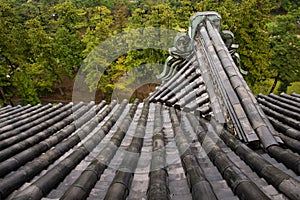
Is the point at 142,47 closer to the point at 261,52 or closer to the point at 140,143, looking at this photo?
the point at 261,52

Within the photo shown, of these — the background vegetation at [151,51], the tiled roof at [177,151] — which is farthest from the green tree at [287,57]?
the tiled roof at [177,151]

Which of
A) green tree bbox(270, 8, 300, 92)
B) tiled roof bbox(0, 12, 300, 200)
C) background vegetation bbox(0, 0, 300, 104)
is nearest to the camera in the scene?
tiled roof bbox(0, 12, 300, 200)

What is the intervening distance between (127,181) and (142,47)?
24.0 meters

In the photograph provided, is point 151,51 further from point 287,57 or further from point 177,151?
point 177,151

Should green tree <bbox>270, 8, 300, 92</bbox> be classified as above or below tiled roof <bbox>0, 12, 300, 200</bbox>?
above

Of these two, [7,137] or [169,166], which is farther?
[7,137]

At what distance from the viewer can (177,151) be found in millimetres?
4750

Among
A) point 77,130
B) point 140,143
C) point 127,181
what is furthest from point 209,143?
point 77,130

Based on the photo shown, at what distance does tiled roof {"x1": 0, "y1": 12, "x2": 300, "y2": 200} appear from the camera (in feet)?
11.1

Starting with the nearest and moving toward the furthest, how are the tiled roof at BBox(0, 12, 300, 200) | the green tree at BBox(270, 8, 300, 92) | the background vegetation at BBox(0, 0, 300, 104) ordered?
1. the tiled roof at BBox(0, 12, 300, 200)
2. the background vegetation at BBox(0, 0, 300, 104)
3. the green tree at BBox(270, 8, 300, 92)

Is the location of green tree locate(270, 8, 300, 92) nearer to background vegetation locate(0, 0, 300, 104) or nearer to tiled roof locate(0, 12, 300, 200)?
background vegetation locate(0, 0, 300, 104)

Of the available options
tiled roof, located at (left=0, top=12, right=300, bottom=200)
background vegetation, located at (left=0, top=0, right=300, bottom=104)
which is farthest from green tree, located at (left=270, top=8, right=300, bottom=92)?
tiled roof, located at (left=0, top=12, right=300, bottom=200)

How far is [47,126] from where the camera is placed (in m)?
6.79

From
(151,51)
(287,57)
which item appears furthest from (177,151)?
(287,57)
